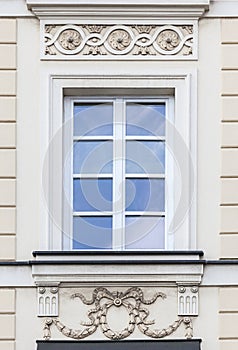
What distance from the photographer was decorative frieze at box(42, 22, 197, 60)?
15797mm

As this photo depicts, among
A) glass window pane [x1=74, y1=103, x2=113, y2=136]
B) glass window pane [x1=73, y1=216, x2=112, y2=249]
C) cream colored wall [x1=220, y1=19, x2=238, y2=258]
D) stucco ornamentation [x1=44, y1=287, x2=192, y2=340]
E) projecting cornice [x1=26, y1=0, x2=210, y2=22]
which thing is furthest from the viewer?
glass window pane [x1=74, y1=103, x2=113, y2=136]

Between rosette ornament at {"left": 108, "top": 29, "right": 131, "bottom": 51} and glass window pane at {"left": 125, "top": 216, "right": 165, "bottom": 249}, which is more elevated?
rosette ornament at {"left": 108, "top": 29, "right": 131, "bottom": 51}

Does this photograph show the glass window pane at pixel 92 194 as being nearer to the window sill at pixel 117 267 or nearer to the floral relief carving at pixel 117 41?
the window sill at pixel 117 267

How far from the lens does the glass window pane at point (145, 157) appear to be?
15.8 metres

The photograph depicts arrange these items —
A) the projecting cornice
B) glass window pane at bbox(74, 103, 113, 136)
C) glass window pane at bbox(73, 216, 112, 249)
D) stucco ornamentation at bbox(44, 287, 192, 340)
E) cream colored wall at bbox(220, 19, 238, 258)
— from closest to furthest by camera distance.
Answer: stucco ornamentation at bbox(44, 287, 192, 340)
cream colored wall at bbox(220, 19, 238, 258)
glass window pane at bbox(73, 216, 112, 249)
the projecting cornice
glass window pane at bbox(74, 103, 113, 136)

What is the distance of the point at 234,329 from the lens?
50.3 ft

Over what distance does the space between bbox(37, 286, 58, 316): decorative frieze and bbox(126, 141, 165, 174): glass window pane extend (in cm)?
157

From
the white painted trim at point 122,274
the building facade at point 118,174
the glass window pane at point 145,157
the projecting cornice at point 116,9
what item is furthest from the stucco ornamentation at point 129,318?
the projecting cornice at point 116,9

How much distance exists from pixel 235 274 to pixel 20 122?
280cm

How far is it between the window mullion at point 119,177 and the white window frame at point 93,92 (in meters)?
0.33

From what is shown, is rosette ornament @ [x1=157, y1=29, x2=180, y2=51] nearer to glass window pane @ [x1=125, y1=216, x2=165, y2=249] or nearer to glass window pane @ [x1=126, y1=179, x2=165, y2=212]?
glass window pane @ [x1=126, y1=179, x2=165, y2=212]

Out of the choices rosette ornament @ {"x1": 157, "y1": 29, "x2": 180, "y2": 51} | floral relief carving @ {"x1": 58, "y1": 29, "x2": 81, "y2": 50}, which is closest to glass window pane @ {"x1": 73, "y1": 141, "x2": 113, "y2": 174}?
floral relief carving @ {"x1": 58, "y1": 29, "x2": 81, "y2": 50}

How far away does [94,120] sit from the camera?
52.3 ft

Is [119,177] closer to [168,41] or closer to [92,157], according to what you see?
[92,157]
